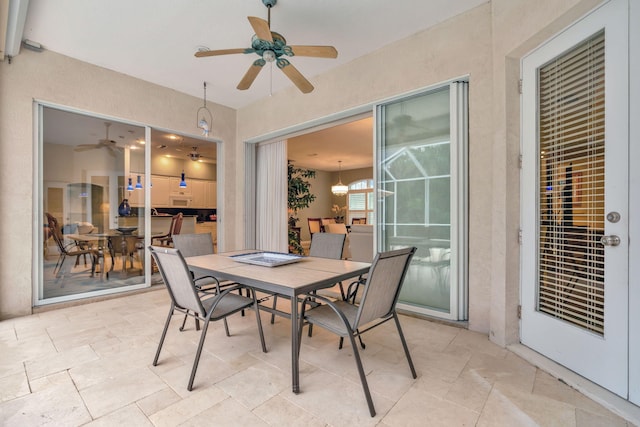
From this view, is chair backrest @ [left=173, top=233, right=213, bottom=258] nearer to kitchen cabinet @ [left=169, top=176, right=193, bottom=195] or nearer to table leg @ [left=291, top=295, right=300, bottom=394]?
table leg @ [left=291, top=295, right=300, bottom=394]

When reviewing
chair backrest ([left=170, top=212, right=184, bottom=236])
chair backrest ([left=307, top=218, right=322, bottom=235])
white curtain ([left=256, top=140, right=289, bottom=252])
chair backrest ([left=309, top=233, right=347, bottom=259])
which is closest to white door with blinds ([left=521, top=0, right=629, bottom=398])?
chair backrest ([left=309, top=233, right=347, bottom=259])

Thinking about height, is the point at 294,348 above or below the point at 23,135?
below

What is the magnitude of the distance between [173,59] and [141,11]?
84cm

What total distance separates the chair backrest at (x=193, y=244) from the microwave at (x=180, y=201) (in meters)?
6.06

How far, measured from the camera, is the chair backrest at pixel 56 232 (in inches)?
134

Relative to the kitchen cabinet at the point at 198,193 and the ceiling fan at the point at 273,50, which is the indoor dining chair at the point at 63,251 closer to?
the ceiling fan at the point at 273,50

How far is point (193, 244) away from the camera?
316 centimetres

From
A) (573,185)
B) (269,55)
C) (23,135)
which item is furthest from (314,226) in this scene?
(573,185)

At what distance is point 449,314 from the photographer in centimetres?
284

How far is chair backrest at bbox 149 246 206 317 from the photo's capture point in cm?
176

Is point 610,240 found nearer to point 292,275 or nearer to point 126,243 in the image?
point 292,275

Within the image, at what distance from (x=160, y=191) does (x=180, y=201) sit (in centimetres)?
64

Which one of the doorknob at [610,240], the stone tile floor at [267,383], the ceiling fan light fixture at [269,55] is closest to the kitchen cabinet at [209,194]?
the stone tile floor at [267,383]

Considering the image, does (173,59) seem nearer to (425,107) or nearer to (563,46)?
(425,107)
